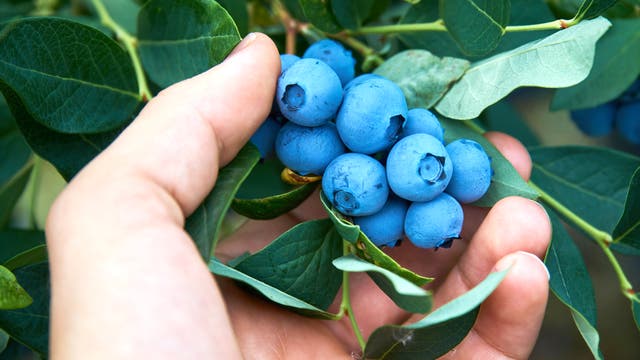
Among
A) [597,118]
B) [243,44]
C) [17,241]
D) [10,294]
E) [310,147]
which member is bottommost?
[17,241]

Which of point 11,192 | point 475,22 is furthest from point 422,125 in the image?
point 11,192

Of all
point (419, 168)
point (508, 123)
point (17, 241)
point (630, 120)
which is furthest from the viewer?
point (508, 123)

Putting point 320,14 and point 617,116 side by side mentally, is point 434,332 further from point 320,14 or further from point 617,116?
point 617,116

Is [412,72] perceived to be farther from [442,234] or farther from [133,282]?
[133,282]

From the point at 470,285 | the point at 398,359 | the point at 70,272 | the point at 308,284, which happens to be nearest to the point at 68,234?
the point at 70,272

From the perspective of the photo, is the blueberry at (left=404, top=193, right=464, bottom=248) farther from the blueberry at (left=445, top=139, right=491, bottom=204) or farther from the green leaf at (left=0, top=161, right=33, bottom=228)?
the green leaf at (left=0, top=161, right=33, bottom=228)

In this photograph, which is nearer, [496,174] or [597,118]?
[496,174]

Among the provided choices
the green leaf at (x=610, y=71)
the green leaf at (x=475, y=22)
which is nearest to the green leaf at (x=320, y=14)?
the green leaf at (x=475, y=22)
